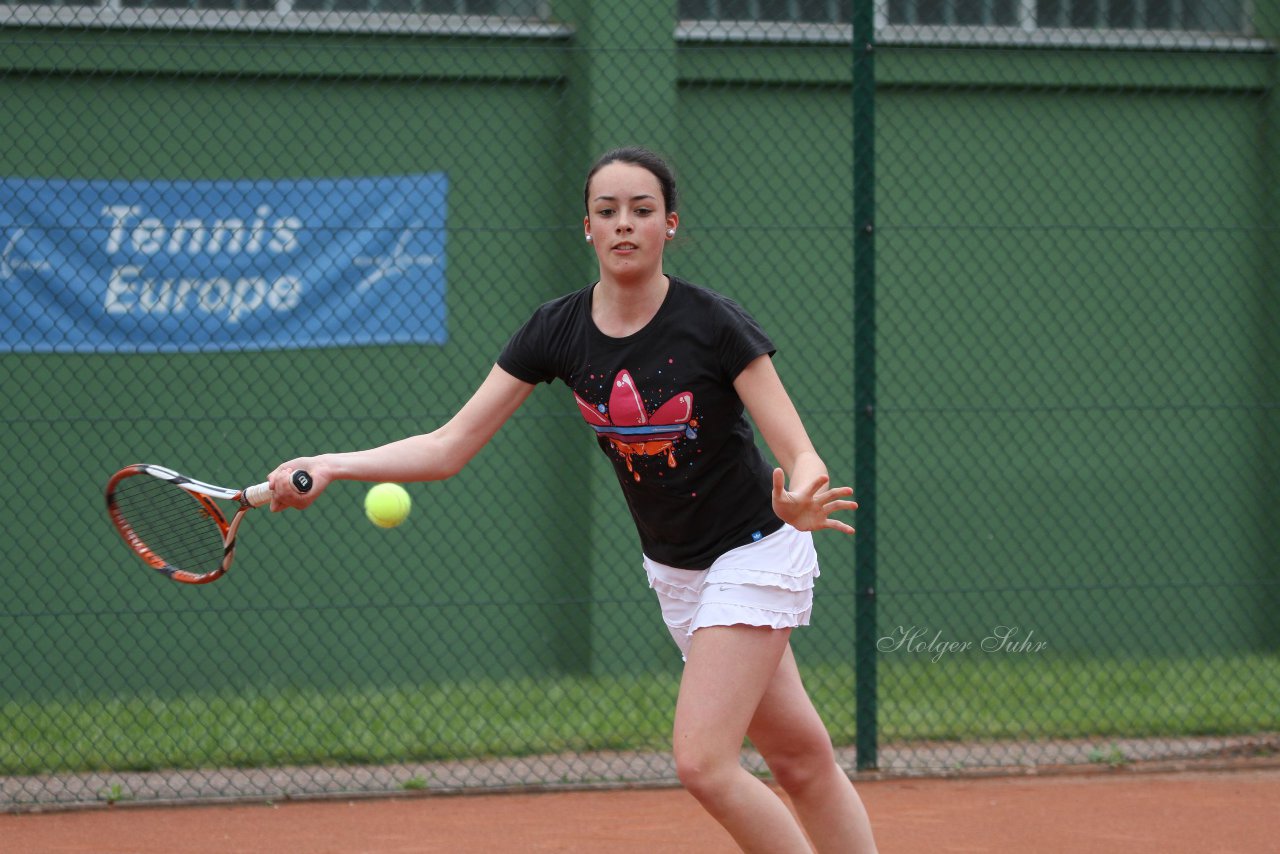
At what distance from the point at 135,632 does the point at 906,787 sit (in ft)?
11.1

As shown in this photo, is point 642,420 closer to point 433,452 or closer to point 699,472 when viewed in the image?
point 699,472

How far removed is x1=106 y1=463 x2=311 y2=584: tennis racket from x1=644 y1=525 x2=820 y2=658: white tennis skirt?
38.9 inches

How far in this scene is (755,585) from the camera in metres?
2.93

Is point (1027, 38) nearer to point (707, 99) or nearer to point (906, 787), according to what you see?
point (707, 99)

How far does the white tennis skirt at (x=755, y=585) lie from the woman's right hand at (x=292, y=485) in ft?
2.39

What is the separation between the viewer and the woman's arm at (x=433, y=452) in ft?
9.77

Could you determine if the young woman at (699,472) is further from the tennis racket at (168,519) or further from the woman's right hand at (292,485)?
the tennis racket at (168,519)

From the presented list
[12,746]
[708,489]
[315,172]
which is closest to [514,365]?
[708,489]

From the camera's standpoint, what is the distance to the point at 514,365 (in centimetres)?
317

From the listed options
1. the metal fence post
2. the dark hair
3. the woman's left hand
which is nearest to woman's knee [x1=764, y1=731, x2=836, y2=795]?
the woman's left hand

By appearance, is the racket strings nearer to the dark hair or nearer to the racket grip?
the racket grip

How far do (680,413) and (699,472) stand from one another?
14 cm

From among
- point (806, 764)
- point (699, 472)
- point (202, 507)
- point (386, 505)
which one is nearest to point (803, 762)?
point (806, 764)

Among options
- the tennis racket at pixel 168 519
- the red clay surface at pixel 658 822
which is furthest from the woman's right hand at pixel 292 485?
the red clay surface at pixel 658 822
